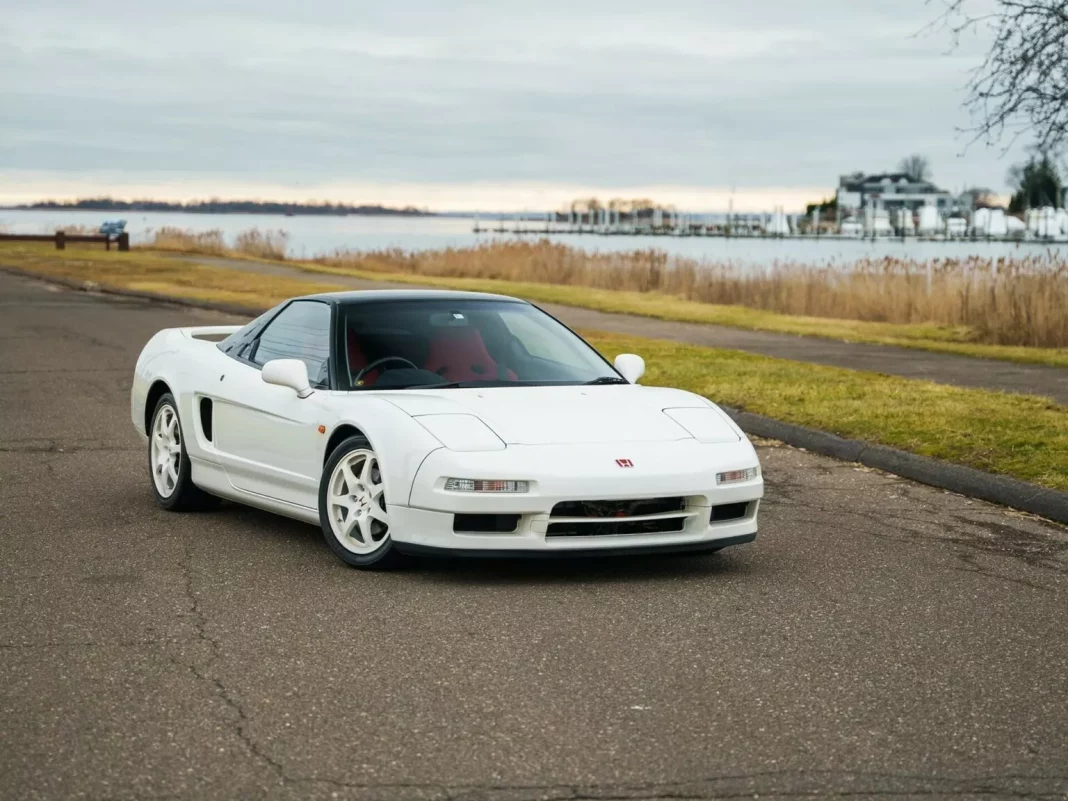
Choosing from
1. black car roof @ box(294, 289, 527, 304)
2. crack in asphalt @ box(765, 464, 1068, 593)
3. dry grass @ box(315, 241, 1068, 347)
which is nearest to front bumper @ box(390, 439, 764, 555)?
crack in asphalt @ box(765, 464, 1068, 593)

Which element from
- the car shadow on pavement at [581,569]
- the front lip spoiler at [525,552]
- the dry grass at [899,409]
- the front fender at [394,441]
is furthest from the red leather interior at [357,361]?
the dry grass at [899,409]

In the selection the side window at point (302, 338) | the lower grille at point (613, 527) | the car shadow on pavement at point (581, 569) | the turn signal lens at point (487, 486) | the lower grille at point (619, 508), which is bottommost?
the car shadow on pavement at point (581, 569)

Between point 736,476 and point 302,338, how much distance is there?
2495mm

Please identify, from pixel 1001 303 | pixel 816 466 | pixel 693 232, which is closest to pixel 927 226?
pixel 693 232

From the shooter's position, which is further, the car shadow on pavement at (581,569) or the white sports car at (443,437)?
the car shadow on pavement at (581,569)

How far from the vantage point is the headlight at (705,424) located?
7.72m

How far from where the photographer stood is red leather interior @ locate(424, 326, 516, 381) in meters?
8.29

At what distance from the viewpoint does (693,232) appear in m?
197

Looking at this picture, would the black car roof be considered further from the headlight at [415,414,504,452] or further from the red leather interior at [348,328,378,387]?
the headlight at [415,414,504,452]

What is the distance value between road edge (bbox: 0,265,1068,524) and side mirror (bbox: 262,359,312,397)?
14.4 ft

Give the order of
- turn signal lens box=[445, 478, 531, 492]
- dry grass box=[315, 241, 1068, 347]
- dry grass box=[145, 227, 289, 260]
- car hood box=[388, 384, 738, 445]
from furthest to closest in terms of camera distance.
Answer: dry grass box=[145, 227, 289, 260] → dry grass box=[315, 241, 1068, 347] → car hood box=[388, 384, 738, 445] → turn signal lens box=[445, 478, 531, 492]

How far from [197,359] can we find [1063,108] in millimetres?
11182

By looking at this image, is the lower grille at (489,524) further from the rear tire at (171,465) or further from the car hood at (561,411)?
the rear tire at (171,465)

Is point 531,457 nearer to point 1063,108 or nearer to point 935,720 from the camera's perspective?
point 935,720
